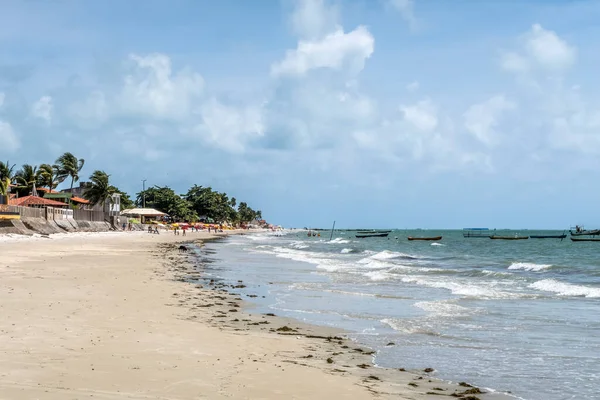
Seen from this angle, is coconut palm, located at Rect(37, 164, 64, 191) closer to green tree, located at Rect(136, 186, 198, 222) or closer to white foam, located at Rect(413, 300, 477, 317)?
green tree, located at Rect(136, 186, 198, 222)

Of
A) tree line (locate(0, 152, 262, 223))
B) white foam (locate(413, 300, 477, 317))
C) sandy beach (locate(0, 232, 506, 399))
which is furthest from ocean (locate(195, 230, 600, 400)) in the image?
tree line (locate(0, 152, 262, 223))

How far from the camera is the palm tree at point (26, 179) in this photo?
9262 centimetres

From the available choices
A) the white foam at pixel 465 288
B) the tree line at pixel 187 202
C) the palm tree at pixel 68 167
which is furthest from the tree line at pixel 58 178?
the white foam at pixel 465 288

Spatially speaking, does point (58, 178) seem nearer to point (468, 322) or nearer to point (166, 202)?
point (166, 202)

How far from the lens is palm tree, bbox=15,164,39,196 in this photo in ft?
304

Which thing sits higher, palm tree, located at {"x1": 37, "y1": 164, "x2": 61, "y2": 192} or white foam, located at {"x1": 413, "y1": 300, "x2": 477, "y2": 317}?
palm tree, located at {"x1": 37, "y1": 164, "x2": 61, "y2": 192}

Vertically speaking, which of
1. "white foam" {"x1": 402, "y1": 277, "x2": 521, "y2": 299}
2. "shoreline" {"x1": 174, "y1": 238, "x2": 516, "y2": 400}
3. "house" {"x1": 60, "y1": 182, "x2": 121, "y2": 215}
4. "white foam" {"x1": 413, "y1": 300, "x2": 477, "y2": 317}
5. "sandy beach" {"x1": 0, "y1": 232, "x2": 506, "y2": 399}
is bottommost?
"white foam" {"x1": 402, "y1": 277, "x2": 521, "y2": 299}

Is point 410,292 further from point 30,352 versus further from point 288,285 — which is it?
point 30,352

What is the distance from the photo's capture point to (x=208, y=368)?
8.79 m

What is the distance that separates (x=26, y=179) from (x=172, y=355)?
315 feet

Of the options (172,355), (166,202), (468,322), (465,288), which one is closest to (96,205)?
(166,202)

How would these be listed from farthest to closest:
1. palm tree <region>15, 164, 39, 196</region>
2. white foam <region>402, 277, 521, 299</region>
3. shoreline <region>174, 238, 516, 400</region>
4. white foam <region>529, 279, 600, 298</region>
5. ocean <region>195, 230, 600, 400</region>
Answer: palm tree <region>15, 164, 39, 196</region> < white foam <region>529, 279, 600, 298</region> < white foam <region>402, 277, 521, 299</region> < ocean <region>195, 230, 600, 400</region> < shoreline <region>174, 238, 516, 400</region>

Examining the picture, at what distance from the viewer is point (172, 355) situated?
31.3ft

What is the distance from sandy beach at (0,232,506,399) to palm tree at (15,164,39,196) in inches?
3291
